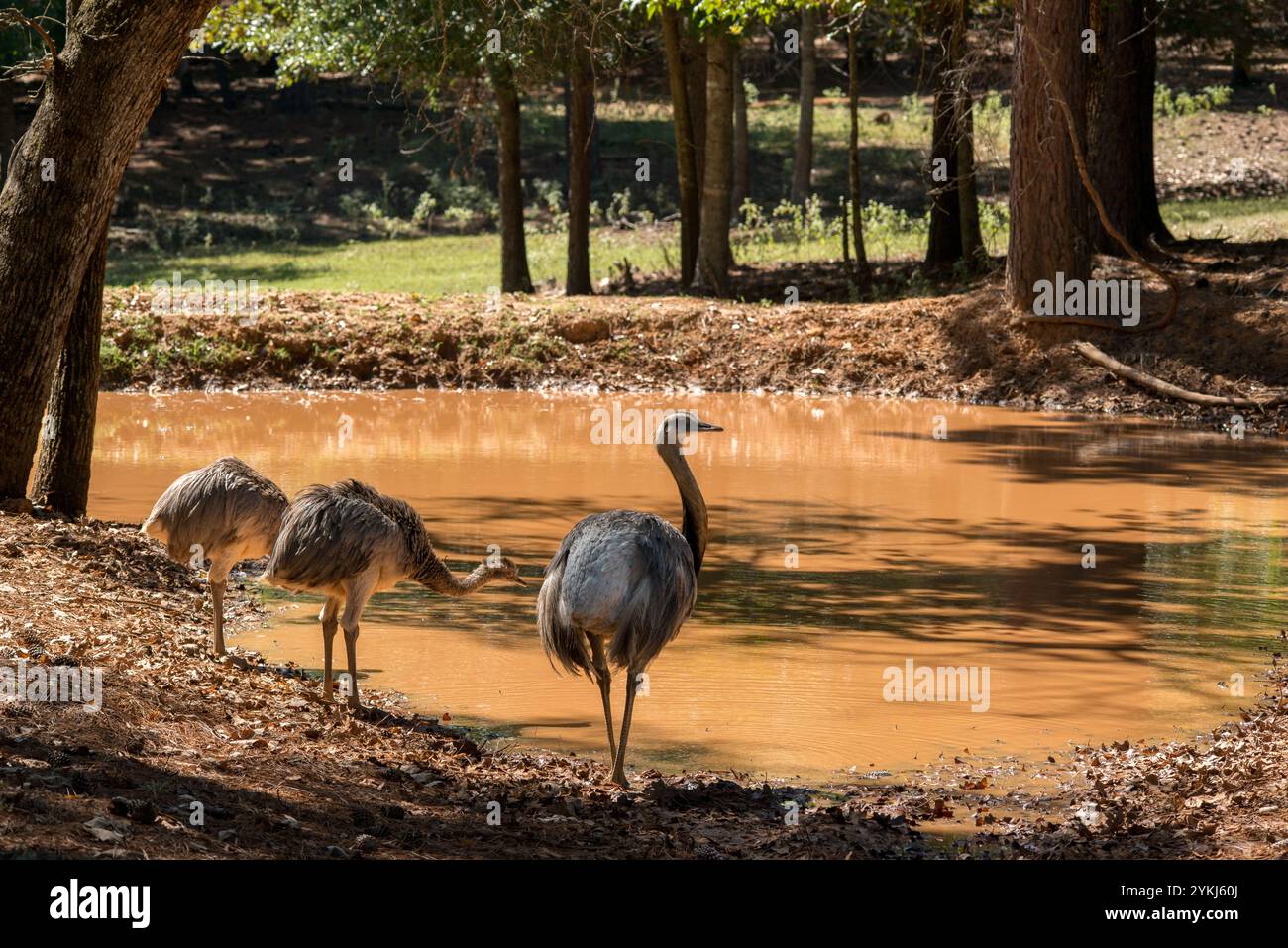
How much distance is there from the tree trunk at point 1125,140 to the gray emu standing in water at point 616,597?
778 inches

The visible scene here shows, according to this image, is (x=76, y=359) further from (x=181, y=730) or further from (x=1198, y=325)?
(x=1198, y=325)

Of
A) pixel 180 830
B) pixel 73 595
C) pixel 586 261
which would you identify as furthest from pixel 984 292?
pixel 180 830

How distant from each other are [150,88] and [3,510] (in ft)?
10.7

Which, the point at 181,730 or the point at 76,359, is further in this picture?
the point at 76,359

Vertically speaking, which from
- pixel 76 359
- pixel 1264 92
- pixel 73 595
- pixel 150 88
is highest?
pixel 1264 92

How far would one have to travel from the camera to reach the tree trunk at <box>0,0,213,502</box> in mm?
10555

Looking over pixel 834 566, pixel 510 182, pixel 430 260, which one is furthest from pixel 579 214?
pixel 834 566

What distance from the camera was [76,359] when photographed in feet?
40.6

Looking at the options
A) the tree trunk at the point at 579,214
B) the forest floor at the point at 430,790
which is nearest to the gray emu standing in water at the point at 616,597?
the forest floor at the point at 430,790

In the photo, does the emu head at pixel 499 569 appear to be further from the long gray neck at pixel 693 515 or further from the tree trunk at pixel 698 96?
the tree trunk at pixel 698 96

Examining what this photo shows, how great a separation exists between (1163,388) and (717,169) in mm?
9156

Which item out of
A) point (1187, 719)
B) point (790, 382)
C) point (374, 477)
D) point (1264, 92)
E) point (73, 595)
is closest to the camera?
point (1187, 719)

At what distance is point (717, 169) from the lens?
2717 cm

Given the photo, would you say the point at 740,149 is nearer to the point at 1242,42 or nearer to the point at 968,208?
the point at 1242,42
